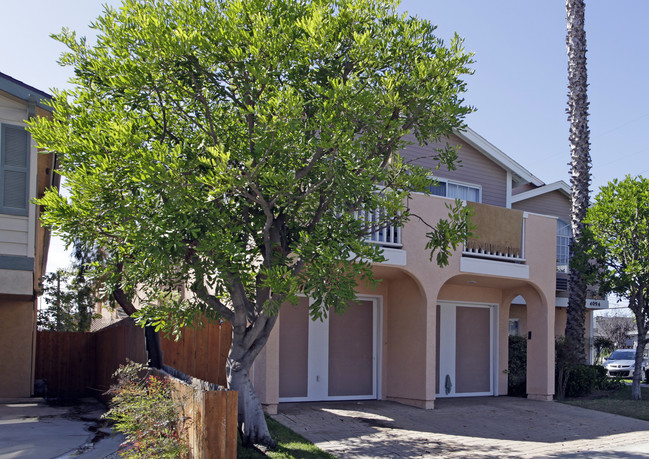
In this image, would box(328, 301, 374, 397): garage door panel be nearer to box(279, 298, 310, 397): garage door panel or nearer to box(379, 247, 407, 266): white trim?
box(279, 298, 310, 397): garage door panel

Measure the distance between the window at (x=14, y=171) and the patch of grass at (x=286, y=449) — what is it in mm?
6299

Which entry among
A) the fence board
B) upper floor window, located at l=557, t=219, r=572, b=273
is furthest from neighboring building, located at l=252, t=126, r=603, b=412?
upper floor window, located at l=557, t=219, r=572, b=273

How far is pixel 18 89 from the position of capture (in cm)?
1248

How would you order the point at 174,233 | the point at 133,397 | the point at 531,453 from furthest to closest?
the point at 531,453
the point at 133,397
the point at 174,233

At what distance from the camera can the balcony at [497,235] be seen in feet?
49.4

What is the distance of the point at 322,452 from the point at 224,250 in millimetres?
3643

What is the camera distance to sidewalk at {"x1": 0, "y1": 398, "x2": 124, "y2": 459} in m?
9.24

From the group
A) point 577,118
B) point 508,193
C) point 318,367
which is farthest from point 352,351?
point 577,118

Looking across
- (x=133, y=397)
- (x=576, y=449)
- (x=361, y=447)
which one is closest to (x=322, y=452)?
(x=361, y=447)

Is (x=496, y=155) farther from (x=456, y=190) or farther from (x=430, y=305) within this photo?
(x=430, y=305)

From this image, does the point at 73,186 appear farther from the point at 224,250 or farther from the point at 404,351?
the point at 404,351

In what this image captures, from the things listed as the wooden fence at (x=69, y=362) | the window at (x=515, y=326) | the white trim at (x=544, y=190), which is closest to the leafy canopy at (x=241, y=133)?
the wooden fence at (x=69, y=362)

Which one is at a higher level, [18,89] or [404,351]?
[18,89]

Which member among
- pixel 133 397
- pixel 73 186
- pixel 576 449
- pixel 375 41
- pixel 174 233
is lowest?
pixel 576 449
